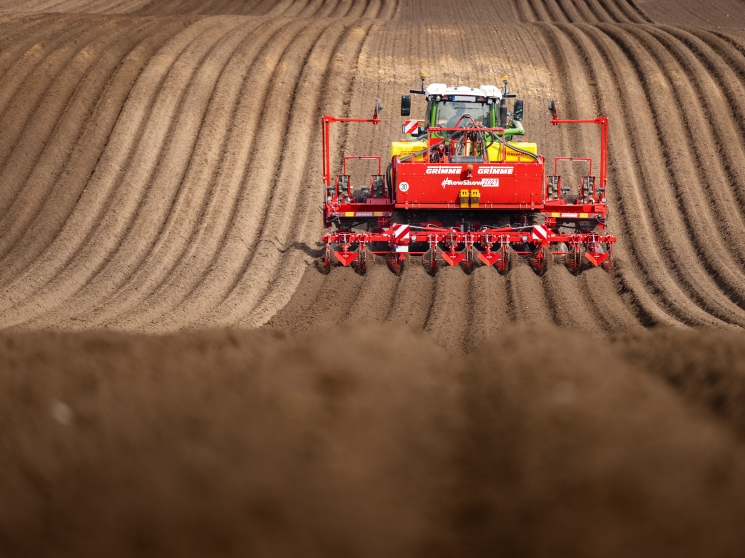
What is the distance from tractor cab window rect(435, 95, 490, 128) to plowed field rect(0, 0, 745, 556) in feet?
10.3

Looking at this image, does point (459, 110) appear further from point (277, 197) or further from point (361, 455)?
point (361, 455)

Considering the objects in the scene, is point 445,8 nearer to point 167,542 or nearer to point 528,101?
point 528,101

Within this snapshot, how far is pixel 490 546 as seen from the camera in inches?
148

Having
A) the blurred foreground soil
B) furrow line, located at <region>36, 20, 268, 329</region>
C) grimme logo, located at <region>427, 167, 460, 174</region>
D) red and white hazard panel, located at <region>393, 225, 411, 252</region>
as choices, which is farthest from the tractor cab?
the blurred foreground soil

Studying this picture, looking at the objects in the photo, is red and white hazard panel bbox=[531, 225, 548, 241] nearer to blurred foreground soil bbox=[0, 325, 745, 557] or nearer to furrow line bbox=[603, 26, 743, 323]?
furrow line bbox=[603, 26, 743, 323]

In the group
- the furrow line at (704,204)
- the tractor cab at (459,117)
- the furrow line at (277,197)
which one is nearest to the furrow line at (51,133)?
the furrow line at (277,197)

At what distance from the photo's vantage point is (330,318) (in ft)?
33.0

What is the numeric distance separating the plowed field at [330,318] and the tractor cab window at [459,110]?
313 centimetres

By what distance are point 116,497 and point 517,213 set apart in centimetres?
1019

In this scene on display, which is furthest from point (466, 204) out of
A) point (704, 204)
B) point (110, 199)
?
point (110, 199)

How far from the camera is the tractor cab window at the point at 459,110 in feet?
45.5

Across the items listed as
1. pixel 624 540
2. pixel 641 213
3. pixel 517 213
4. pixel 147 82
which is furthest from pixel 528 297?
pixel 147 82

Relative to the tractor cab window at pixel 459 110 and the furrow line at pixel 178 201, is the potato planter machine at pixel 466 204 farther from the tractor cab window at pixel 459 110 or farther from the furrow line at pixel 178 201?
the furrow line at pixel 178 201

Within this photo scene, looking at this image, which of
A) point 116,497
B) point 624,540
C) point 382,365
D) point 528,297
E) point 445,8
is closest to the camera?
point 624,540
